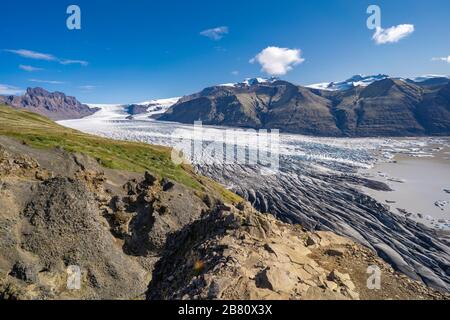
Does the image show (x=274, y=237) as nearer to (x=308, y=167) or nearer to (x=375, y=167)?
(x=308, y=167)

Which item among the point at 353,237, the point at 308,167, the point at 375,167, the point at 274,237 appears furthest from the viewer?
the point at 375,167

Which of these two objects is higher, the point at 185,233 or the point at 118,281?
the point at 185,233

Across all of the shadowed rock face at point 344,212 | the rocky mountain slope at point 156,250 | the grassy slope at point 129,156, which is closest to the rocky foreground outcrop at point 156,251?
the rocky mountain slope at point 156,250

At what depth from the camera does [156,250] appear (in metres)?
28.8

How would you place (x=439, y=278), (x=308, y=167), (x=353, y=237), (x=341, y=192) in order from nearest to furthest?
(x=439, y=278), (x=353, y=237), (x=341, y=192), (x=308, y=167)

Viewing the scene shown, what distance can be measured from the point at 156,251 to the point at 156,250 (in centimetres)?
9

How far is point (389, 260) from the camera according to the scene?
5228 centimetres

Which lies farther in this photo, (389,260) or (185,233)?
(389,260)

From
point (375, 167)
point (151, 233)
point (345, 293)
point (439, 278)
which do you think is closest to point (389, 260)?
point (439, 278)

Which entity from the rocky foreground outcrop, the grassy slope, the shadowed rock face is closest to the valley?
the shadowed rock face

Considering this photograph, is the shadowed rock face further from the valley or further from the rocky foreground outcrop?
the rocky foreground outcrop

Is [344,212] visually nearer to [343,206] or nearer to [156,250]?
[343,206]

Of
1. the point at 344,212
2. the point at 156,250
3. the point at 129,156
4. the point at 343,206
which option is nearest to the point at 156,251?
the point at 156,250

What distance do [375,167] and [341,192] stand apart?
124 ft
